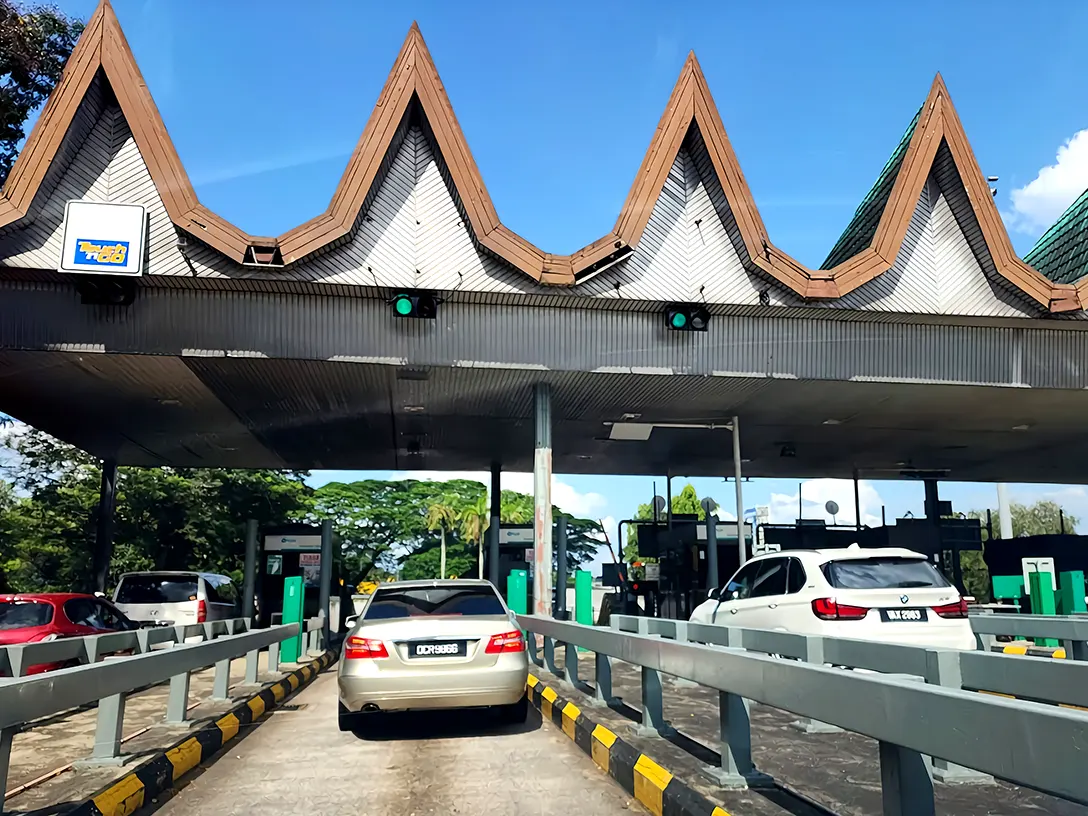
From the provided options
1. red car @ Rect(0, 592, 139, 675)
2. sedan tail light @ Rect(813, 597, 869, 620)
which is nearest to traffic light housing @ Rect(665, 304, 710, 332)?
sedan tail light @ Rect(813, 597, 869, 620)

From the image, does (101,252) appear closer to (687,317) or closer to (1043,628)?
(687,317)

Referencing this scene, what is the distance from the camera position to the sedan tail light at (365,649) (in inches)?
308

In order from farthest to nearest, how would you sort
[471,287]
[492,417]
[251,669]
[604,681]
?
[492,417] < [471,287] < [251,669] < [604,681]

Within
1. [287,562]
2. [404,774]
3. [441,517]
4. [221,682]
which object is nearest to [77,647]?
[221,682]

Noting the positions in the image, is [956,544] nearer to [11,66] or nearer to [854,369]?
[854,369]

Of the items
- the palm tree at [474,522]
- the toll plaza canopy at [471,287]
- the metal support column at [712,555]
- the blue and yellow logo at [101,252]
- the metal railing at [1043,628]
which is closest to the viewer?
the metal railing at [1043,628]

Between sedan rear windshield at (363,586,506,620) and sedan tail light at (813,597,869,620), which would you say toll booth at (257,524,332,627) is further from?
sedan tail light at (813,597,869,620)

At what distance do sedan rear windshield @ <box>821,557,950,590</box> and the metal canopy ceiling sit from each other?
663 centimetres

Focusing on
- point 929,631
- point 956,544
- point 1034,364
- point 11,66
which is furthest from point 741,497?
point 11,66

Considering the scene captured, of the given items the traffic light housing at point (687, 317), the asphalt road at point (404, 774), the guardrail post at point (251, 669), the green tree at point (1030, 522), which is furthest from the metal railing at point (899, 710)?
the green tree at point (1030, 522)

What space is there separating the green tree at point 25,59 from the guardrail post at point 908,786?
23543 mm

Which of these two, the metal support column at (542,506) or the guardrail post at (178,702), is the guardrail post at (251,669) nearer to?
the guardrail post at (178,702)

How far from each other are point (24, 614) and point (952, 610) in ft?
32.4

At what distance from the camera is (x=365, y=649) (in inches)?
309
